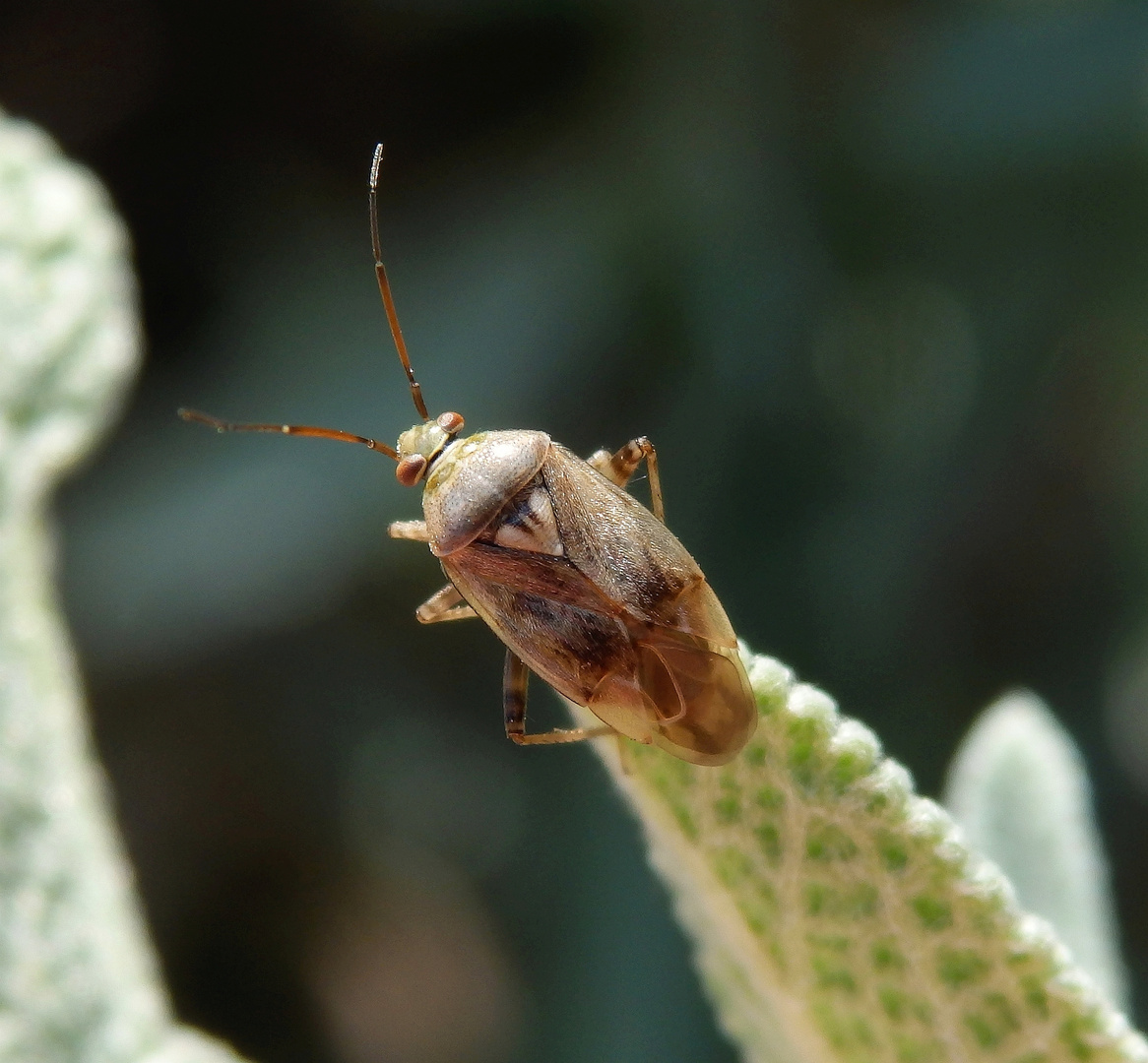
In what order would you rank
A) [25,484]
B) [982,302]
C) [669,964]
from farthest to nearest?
[982,302] < [669,964] < [25,484]

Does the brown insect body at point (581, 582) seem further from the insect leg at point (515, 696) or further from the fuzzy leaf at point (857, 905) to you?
the fuzzy leaf at point (857, 905)

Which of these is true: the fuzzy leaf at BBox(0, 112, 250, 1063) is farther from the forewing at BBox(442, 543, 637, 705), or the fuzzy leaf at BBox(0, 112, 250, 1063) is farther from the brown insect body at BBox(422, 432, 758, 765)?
the forewing at BBox(442, 543, 637, 705)

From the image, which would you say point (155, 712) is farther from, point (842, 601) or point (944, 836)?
point (944, 836)

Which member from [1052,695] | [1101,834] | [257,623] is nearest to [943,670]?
[1052,695]

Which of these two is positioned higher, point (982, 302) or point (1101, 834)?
point (982, 302)

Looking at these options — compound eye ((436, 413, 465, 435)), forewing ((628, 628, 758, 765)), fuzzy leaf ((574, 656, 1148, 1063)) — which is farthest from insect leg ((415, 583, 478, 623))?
fuzzy leaf ((574, 656, 1148, 1063))

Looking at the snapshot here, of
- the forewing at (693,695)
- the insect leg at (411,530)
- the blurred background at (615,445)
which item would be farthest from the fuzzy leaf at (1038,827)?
the blurred background at (615,445)
